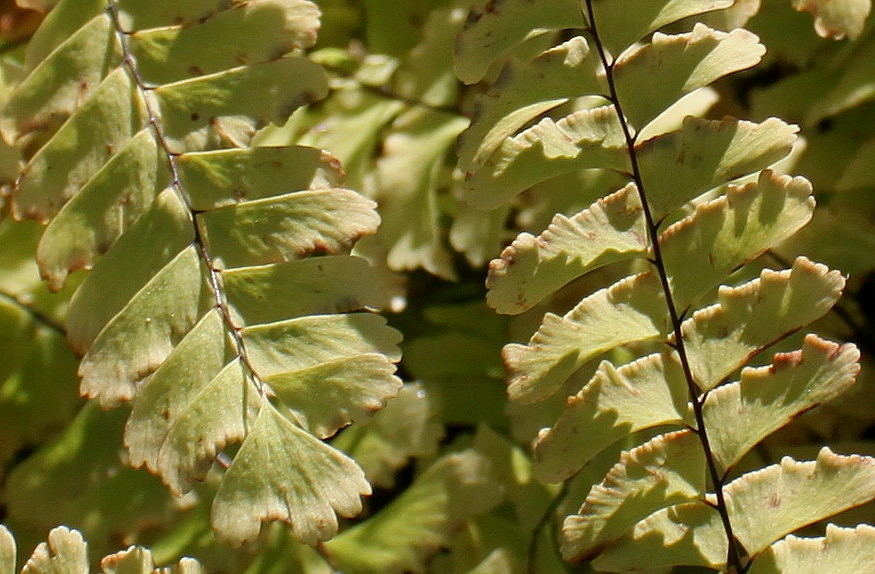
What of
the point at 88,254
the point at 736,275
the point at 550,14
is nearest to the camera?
the point at 550,14

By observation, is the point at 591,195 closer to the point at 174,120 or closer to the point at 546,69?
the point at 546,69

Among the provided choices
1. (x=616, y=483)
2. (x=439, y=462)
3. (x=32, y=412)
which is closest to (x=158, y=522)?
(x=32, y=412)

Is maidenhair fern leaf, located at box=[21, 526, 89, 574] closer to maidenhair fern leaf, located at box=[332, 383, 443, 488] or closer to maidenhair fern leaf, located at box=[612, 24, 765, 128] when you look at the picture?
maidenhair fern leaf, located at box=[332, 383, 443, 488]

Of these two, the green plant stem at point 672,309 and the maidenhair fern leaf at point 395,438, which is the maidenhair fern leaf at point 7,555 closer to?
the maidenhair fern leaf at point 395,438

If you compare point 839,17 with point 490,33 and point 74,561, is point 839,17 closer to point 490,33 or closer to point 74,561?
point 490,33

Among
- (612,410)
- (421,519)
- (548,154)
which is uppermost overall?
(548,154)

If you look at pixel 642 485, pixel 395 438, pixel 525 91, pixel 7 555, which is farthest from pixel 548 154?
pixel 7 555
